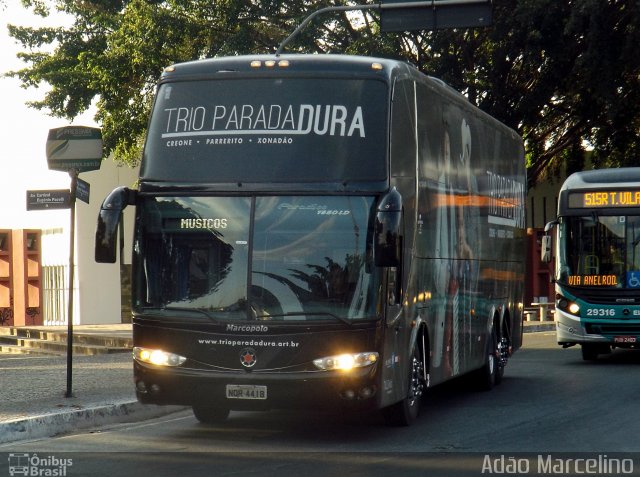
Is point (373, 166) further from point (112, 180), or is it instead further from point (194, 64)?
point (112, 180)

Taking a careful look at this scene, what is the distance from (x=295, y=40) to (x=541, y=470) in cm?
2407

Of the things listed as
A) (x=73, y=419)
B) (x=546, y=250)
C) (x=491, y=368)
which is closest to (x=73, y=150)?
(x=73, y=419)

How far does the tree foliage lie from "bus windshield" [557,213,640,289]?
37.4 ft

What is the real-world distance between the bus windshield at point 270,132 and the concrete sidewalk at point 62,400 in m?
2.80

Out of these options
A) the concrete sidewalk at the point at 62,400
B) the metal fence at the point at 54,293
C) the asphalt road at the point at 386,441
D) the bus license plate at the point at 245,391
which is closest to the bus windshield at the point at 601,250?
the asphalt road at the point at 386,441

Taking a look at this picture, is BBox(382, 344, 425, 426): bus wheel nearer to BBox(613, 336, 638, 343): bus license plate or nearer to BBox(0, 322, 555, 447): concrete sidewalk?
BBox(0, 322, 555, 447): concrete sidewalk

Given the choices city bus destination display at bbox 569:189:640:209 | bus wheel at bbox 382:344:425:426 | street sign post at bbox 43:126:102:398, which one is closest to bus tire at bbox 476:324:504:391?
city bus destination display at bbox 569:189:640:209

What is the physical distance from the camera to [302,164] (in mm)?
11344

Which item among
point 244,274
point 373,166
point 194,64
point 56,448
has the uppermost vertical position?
point 194,64

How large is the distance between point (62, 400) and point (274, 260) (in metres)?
4.31

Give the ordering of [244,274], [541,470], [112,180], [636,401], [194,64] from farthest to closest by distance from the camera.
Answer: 1. [112,180]
2. [636,401]
3. [194,64]
4. [244,274]
5. [541,470]

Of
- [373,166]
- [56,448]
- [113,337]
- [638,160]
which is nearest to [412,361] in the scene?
[373,166]

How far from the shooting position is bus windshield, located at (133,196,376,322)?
11.1 meters

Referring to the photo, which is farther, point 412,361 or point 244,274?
point 412,361
